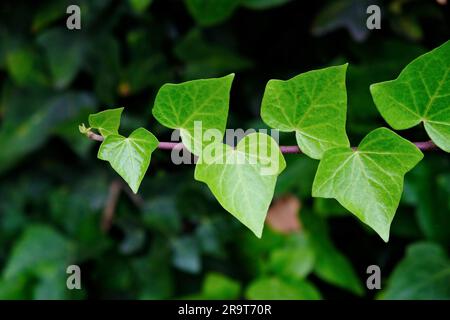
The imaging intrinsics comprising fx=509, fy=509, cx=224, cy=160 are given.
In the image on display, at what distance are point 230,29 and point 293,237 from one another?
1.23 feet

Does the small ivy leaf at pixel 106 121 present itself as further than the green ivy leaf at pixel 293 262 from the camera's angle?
No

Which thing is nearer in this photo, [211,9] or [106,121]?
[106,121]

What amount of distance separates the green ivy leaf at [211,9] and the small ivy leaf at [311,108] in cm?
37

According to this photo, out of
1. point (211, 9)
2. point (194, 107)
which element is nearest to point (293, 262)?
point (211, 9)

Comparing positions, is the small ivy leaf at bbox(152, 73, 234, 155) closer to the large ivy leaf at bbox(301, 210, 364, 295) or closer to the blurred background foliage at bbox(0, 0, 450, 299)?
the blurred background foliage at bbox(0, 0, 450, 299)

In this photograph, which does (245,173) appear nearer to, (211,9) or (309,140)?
(309,140)

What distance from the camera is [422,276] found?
71cm

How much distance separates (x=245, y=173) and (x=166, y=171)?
1.69ft

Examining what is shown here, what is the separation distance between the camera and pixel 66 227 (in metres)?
0.87

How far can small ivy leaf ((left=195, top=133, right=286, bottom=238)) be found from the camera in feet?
1.13

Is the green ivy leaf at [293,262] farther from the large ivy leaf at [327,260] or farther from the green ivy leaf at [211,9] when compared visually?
the green ivy leaf at [211,9]

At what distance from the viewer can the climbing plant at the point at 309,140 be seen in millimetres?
349

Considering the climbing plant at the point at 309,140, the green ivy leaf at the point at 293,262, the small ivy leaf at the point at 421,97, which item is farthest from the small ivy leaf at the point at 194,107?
the green ivy leaf at the point at 293,262
